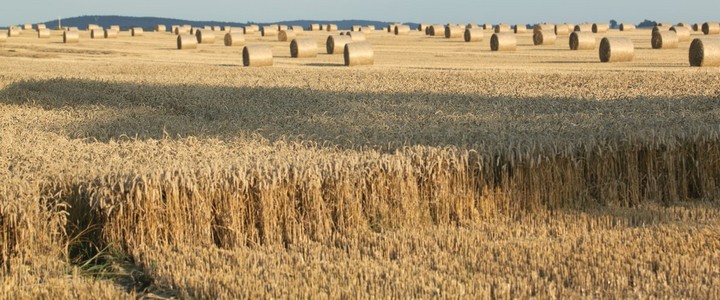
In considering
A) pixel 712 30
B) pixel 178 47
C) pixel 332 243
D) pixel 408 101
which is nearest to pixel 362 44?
pixel 408 101

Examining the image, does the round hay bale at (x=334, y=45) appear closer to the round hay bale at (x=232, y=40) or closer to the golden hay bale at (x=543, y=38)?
the golden hay bale at (x=543, y=38)

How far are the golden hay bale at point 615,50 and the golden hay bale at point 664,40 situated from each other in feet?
26.0

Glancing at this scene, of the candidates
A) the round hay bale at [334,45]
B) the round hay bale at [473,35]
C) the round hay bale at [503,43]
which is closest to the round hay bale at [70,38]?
the round hay bale at [334,45]

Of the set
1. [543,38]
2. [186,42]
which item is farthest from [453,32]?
[186,42]

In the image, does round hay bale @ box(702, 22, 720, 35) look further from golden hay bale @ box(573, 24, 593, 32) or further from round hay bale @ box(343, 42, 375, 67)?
round hay bale @ box(343, 42, 375, 67)

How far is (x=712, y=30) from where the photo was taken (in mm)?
48312

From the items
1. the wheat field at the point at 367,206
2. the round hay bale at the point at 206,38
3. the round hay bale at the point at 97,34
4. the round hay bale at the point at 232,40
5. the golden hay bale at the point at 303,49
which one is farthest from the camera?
the round hay bale at the point at 97,34

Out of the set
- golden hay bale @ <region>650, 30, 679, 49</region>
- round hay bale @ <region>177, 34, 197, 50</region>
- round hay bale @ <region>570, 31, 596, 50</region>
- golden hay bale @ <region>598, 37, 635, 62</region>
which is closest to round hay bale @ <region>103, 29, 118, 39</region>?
round hay bale @ <region>177, 34, 197, 50</region>

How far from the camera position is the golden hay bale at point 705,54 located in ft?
79.5

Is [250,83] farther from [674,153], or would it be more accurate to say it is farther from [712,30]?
[712,30]

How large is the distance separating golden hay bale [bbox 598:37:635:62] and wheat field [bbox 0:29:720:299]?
558 inches

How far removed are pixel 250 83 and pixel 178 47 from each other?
2366 cm

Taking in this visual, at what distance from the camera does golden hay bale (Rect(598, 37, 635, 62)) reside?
27109mm

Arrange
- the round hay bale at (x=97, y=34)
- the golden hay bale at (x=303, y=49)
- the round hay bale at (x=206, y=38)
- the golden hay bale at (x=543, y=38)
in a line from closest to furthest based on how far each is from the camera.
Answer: the golden hay bale at (x=303, y=49), the golden hay bale at (x=543, y=38), the round hay bale at (x=206, y=38), the round hay bale at (x=97, y=34)
